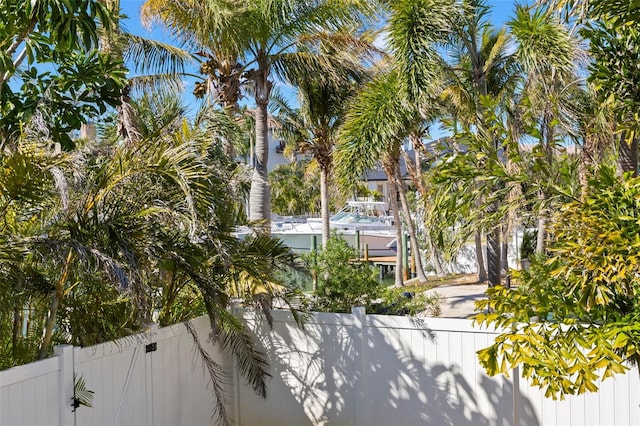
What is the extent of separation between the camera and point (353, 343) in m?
7.11

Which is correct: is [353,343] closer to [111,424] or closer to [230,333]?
[230,333]

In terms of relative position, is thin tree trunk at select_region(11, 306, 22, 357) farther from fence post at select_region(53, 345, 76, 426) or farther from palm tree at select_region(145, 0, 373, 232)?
palm tree at select_region(145, 0, 373, 232)

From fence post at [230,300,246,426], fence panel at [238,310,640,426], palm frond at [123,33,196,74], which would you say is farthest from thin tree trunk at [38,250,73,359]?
palm frond at [123,33,196,74]

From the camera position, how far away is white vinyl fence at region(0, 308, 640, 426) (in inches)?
227

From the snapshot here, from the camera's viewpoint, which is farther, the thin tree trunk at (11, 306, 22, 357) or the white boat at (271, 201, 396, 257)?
the white boat at (271, 201, 396, 257)

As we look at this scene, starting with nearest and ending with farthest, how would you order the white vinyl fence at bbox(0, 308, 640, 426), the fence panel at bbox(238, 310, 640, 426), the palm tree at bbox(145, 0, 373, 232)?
the white vinyl fence at bbox(0, 308, 640, 426)
the fence panel at bbox(238, 310, 640, 426)
the palm tree at bbox(145, 0, 373, 232)

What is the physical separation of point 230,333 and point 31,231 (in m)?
2.44

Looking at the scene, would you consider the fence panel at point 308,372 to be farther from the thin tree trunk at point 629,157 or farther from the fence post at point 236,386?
the thin tree trunk at point 629,157

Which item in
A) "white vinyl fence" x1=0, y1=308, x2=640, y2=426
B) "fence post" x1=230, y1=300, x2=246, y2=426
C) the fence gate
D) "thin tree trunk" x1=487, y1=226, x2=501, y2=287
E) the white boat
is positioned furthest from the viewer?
the white boat

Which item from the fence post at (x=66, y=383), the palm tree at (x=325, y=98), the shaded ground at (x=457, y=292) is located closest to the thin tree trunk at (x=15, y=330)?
the fence post at (x=66, y=383)

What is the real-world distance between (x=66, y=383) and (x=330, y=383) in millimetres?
2971

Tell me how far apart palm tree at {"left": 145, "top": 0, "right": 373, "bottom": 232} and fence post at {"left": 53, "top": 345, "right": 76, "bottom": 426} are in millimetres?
4188

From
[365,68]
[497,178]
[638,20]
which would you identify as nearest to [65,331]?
[497,178]

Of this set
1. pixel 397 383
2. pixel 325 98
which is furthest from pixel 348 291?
pixel 325 98
